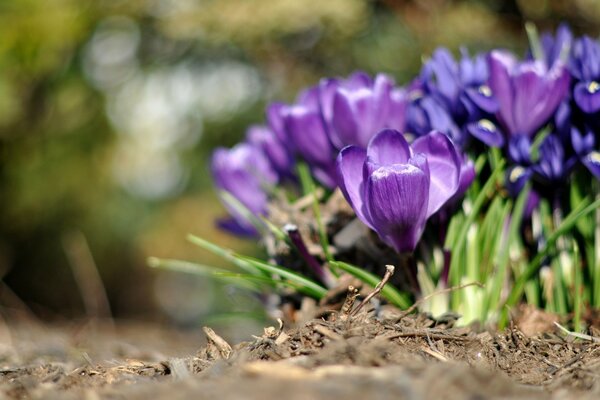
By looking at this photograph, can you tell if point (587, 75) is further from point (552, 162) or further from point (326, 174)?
point (326, 174)

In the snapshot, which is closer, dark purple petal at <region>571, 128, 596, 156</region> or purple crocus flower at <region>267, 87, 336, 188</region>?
dark purple petal at <region>571, 128, 596, 156</region>

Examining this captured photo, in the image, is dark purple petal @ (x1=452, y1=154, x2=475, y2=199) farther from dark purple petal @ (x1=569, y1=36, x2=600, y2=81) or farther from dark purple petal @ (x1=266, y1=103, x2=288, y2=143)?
dark purple petal @ (x1=266, y1=103, x2=288, y2=143)

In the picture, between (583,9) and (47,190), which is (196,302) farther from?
(583,9)

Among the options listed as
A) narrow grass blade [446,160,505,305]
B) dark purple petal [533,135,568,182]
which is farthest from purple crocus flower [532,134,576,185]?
narrow grass blade [446,160,505,305]

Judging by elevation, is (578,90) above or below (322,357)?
above

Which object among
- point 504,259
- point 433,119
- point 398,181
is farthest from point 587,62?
point 398,181

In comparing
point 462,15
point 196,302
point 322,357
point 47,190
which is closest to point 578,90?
point 322,357

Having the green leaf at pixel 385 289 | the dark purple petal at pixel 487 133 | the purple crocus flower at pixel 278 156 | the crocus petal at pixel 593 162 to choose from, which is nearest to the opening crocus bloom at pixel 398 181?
the green leaf at pixel 385 289
